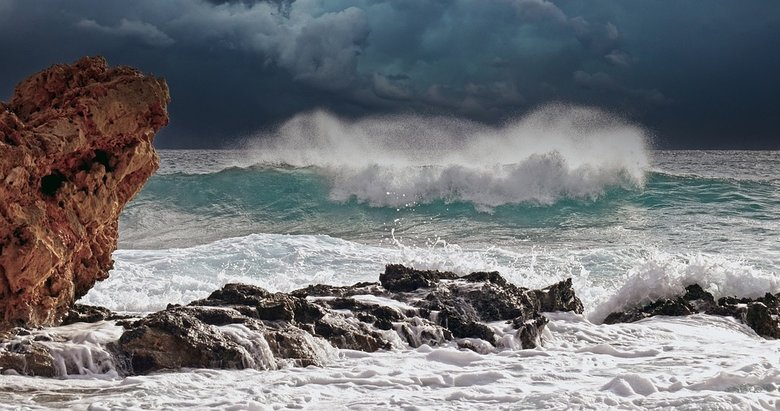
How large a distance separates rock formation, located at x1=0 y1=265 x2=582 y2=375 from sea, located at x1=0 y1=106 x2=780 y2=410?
0.17 metres

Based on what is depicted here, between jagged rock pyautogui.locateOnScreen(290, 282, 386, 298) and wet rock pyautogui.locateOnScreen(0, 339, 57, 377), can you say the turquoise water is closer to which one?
jagged rock pyautogui.locateOnScreen(290, 282, 386, 298)

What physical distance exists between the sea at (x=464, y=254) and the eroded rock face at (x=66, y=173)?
561 millimetres

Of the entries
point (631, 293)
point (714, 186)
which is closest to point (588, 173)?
point (714, 186)

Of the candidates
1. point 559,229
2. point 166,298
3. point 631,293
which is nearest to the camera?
point 631,293

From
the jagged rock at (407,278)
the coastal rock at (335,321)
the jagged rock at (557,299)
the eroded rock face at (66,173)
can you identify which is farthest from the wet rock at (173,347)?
the jagged rock at (557,299)

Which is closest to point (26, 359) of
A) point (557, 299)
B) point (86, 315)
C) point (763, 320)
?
point (86, 315)

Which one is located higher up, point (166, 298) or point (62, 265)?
point (62, 265)

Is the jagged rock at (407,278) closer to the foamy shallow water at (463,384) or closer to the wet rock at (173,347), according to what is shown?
the foamy shallow water at (463,384)

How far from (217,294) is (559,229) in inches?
575

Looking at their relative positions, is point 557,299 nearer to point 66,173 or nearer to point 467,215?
point 66,173

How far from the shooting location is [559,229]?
20.0m

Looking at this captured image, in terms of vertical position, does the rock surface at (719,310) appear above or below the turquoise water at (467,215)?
above

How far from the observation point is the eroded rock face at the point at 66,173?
5598 mm

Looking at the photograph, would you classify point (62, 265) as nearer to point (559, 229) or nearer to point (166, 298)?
point (166, 298)
